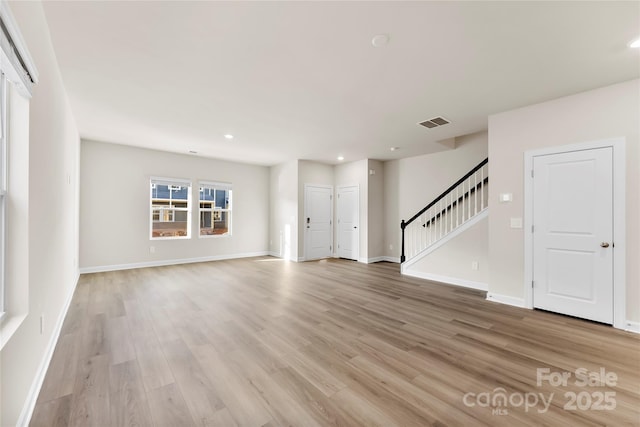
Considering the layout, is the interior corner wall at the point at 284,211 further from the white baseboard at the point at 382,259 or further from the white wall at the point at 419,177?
the white wall at the point at 419,177

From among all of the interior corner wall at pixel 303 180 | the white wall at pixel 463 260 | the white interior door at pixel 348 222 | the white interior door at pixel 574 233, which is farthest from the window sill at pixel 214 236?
the white interior door at pixel 574 233

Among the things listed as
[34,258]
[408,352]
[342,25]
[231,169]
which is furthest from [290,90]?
[231,169]

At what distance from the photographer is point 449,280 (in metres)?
4.93

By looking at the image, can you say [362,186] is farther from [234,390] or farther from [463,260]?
[234,390]

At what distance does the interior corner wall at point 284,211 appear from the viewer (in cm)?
720

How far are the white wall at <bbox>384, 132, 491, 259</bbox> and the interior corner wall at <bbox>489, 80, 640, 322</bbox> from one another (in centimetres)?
167

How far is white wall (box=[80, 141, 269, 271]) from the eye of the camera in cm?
552

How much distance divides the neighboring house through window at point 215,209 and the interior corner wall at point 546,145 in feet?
20.3

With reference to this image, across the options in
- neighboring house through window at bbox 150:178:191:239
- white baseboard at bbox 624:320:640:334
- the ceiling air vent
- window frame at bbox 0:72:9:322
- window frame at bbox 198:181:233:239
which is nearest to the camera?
window frame at bbox 0:72:9:322

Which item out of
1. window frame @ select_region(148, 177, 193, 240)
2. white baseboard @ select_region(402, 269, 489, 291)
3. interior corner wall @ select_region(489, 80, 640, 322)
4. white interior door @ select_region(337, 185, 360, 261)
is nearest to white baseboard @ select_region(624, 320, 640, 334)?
interior corner wall @ select_region(489, 80, 640, 322)

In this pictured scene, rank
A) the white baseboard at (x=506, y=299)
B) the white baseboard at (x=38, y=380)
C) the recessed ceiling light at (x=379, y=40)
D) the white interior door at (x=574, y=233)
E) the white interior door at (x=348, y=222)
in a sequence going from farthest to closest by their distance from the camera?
the white interior door at (x=348, y=222) → the white baseboard at (x=506, y=299) → the white interior door at (x=574, y=233) → the recessed ceiling light at (x=379, y=40) → the white baseboard at (x=38, y=380)

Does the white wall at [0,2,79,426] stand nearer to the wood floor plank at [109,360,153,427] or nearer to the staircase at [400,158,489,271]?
the wood floor plank at [109,360,153,427]

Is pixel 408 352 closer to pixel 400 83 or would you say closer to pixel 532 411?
pixel 532 411

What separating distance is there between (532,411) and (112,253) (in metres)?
7.11
